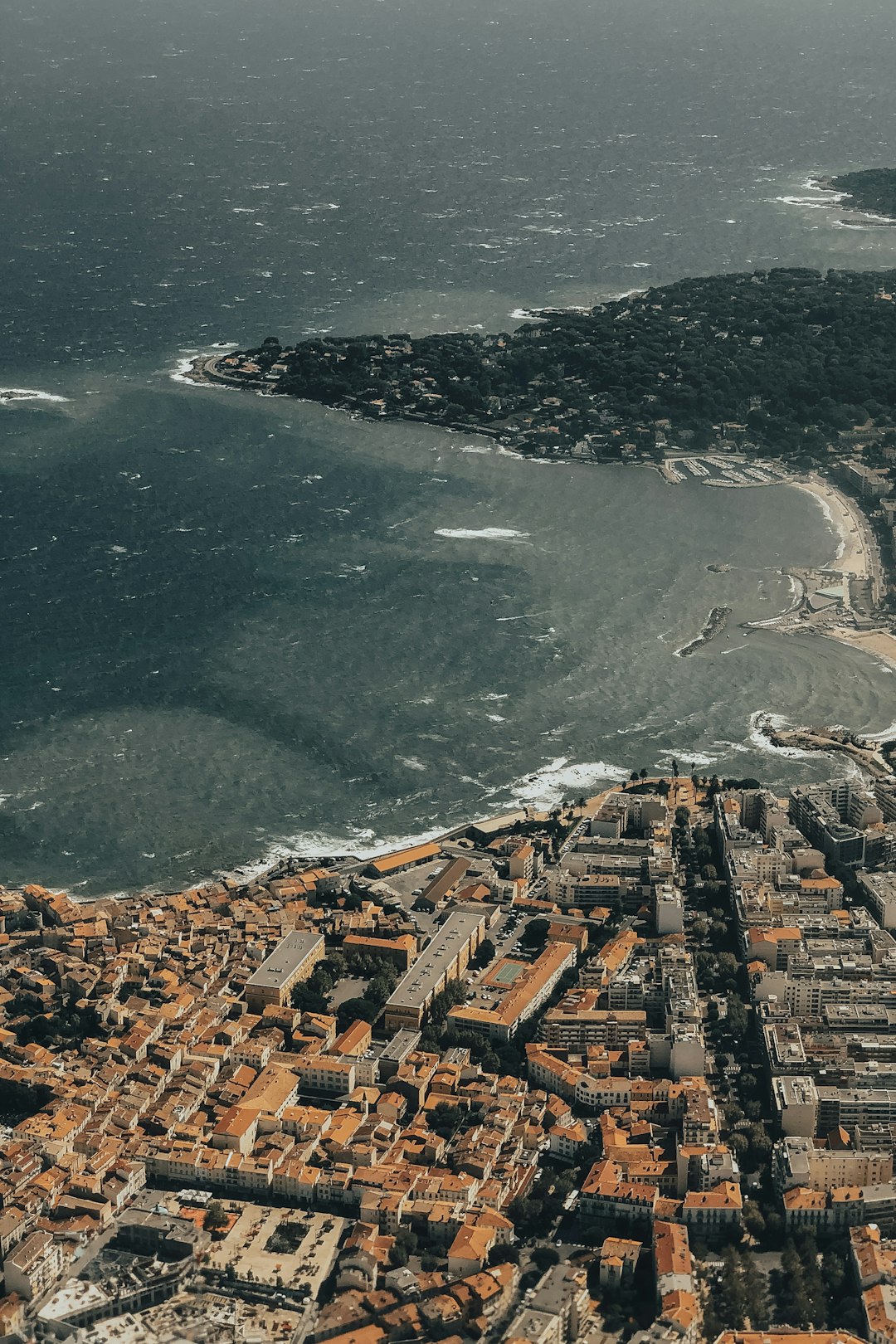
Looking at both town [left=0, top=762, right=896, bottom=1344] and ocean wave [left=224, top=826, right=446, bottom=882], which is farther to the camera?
ocean wave [left=224, top=826, right=446, bottom=882]

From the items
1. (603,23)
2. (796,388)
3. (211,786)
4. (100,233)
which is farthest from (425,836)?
(603,23)

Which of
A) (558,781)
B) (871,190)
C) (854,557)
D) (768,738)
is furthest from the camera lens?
(871,190)

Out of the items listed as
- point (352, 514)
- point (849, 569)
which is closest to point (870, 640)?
point (849, 569)

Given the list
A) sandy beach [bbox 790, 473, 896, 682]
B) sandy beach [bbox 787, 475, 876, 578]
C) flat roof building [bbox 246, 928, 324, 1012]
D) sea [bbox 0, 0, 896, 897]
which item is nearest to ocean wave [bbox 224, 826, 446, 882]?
sea [bbox 0, 0, 896, 897]

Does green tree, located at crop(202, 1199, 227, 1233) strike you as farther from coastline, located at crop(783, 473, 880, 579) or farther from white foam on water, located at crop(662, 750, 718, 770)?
coastline, located at crop(783, 473, 880, 579)

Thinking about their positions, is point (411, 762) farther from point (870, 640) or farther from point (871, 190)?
point (871, 190)

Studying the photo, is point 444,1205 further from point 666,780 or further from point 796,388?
point 796,388
